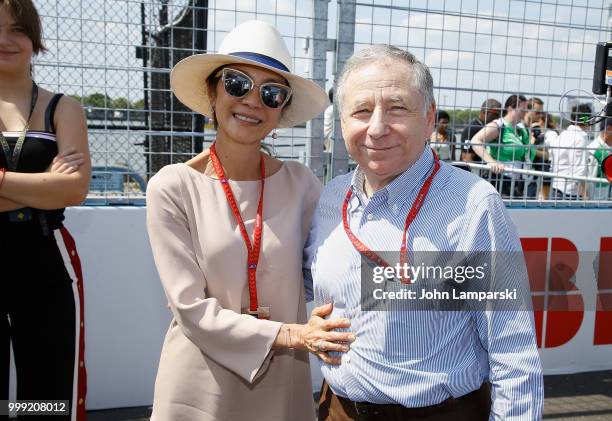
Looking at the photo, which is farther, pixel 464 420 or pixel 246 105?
pixel 246 105

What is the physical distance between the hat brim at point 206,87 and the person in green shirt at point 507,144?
1966 mm

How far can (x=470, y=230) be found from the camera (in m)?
1.54

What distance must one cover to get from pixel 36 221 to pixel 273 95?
117cm

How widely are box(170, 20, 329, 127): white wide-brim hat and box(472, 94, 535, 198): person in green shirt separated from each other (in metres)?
2.04

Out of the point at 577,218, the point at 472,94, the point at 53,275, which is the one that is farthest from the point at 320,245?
the point at 577,218

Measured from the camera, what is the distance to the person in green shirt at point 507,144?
13.3 feet

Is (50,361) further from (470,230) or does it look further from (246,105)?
(470,230)

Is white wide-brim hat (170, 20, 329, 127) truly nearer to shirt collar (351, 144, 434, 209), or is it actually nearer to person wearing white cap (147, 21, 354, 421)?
person wearing white cap (147, 21, 354, 421)

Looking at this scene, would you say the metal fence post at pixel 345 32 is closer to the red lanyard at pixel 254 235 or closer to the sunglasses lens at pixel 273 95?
the sunglasses lens at pixel 273 95

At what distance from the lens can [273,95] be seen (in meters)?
1.93

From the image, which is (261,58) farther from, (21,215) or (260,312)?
(21,215)

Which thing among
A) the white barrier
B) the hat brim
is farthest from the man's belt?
the white barrier

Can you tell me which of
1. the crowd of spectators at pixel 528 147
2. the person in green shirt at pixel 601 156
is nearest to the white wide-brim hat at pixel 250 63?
the crowd of spectators at pixel 528 147

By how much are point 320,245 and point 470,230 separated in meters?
0.50
